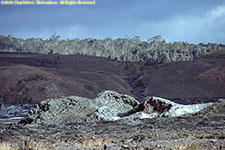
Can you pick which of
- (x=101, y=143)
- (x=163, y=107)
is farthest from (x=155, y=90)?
(x=101, y=143)

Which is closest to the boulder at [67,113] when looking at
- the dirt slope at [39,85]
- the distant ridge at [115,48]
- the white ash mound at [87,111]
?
the white ash mound at [87,111]

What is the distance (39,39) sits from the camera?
94438 mm

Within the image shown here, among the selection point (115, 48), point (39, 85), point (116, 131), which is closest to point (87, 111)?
point (116, 131)

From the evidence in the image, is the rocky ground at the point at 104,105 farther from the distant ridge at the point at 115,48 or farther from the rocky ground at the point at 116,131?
the distant ridge at the point at 115,48

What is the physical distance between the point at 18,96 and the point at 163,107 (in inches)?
596

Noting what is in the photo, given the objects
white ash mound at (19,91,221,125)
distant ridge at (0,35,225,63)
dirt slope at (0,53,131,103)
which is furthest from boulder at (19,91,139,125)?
distant ridge at (0,35,225,63)

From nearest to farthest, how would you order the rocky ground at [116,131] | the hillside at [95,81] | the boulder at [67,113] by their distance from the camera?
1. the rocky ground at [116,131]
2. the boulder at [67,113]
3. the hillside at [95,81]

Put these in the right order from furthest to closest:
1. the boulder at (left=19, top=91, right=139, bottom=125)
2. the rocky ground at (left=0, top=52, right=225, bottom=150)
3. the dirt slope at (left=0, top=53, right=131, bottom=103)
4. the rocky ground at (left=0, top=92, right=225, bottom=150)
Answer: the dirt slope at (left=0, top=53, right=131, bottom=103) → the boulder at (left=19, top=91, right=139, bottom=125) → the rocky ground at (left=0, top=52, right=225, bottom=150) → the rocky ground at (left=0, top=92, right=225, bottom=150)

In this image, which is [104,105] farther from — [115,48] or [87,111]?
[115,48]

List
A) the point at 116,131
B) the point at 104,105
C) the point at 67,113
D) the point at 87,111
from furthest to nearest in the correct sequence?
the point at 104,105
the point at 87,111
the point at 67,113
the point at 116,131

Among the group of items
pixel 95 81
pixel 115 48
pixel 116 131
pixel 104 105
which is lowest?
pixel 95 81

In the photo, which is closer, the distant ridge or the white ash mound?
the white ash mound

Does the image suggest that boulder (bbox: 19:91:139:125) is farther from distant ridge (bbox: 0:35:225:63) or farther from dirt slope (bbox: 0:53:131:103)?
distant ridge (bbox: 0:35:225:63)

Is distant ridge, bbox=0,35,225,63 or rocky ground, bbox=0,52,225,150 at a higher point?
distant ridge, bbox=0,35,225,63
